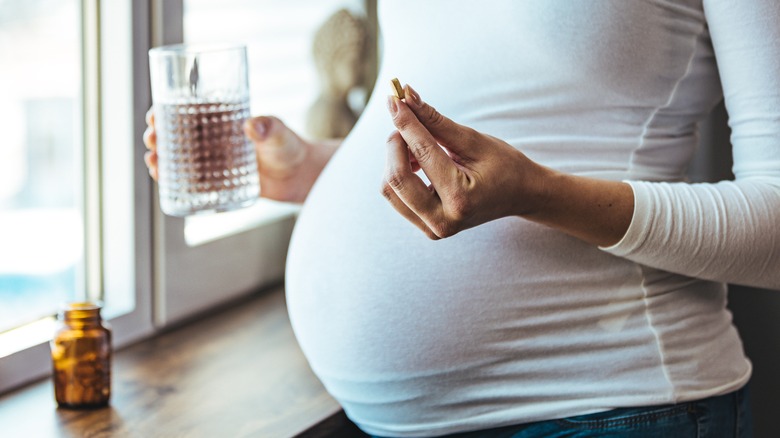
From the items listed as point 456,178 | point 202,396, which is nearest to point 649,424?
point 456,178

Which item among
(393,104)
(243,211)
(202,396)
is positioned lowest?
(202,396)

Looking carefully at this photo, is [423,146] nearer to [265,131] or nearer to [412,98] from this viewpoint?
[412,98]

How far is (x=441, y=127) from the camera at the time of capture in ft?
2.49

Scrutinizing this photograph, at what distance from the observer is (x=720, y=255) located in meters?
0.86

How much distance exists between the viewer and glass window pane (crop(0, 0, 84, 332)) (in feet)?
4.03

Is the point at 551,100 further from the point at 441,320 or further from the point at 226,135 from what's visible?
the point at 226,135

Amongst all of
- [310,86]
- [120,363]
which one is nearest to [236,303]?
[120,363]

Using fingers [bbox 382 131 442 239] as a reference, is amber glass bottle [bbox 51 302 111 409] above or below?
below

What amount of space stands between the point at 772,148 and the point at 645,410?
282mm

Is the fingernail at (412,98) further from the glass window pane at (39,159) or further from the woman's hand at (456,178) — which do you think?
the glass window pane at (39,159)

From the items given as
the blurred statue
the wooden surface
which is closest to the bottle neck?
the wooden surface

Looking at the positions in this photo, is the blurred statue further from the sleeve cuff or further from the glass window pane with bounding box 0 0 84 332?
the sleeve cuff

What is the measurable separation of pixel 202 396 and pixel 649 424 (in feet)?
1.82

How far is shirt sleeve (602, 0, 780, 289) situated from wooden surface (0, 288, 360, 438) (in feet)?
1.52
